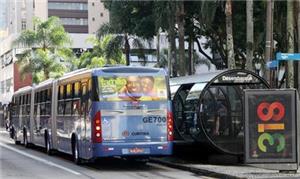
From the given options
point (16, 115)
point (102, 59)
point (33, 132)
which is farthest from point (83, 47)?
point (33, 132)

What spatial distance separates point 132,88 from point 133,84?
0.41 ft

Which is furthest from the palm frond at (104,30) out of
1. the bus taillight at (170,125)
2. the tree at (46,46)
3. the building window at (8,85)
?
the building window at (8,85)

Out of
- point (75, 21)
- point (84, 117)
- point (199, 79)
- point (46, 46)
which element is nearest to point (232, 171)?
point (199, 79)

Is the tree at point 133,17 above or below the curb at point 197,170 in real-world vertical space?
above

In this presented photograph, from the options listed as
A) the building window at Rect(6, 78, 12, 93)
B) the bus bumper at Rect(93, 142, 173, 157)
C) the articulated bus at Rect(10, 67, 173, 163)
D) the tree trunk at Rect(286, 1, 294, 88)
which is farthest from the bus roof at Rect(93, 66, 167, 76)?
the building window at Rect(6, 78, 12, 93)

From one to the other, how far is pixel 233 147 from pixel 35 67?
41.2 metres

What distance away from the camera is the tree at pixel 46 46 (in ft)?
185

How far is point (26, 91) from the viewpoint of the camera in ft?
97.9

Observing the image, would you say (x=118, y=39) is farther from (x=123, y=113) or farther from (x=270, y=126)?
(x=270, y=126)

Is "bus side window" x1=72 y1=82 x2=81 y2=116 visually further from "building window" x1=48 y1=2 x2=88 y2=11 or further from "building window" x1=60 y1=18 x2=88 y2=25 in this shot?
"building window" x1=60 y1=18 x2=88 y2=25

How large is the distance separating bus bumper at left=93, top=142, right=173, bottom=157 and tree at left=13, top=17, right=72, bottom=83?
3898 centimetres

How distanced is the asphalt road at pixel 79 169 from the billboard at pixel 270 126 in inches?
75.6

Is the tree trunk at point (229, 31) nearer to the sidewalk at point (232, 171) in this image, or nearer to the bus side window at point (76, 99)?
the sidewalk at point (232, 171)

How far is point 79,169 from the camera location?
1806 centimetres
